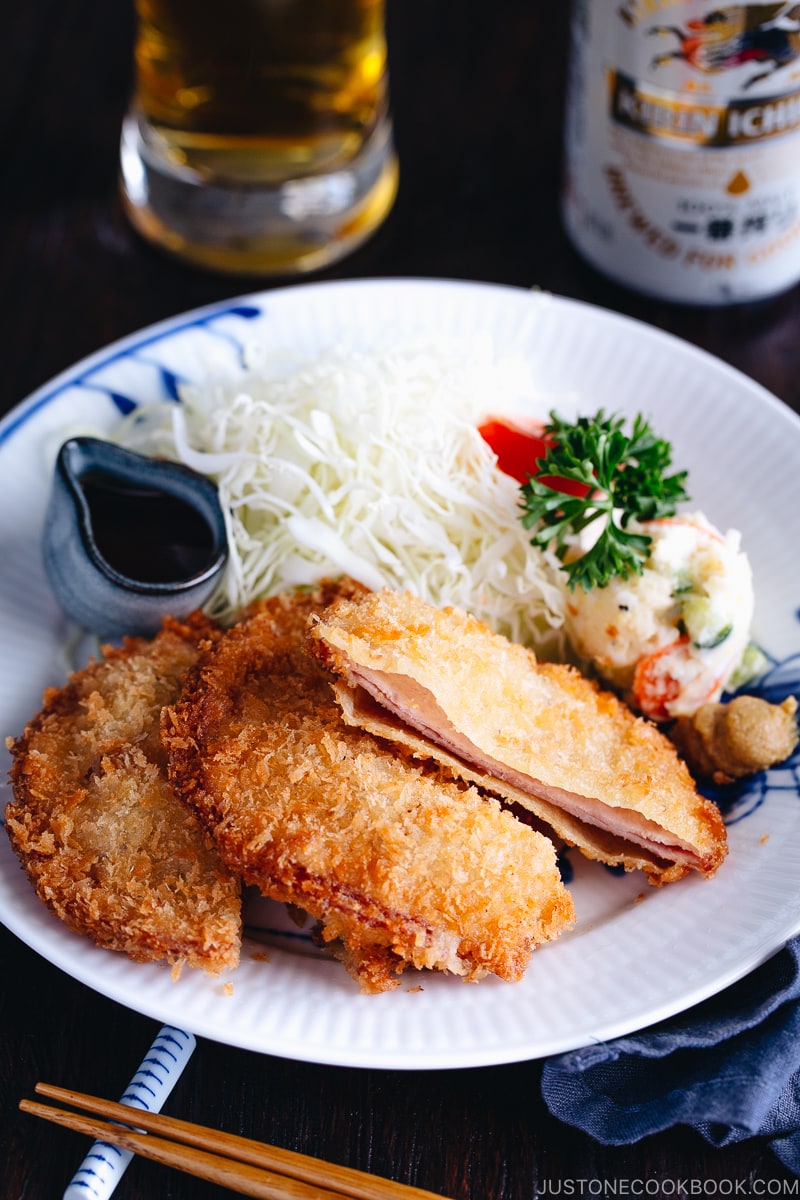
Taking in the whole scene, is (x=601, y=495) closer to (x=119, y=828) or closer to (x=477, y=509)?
(x=477, y=509)

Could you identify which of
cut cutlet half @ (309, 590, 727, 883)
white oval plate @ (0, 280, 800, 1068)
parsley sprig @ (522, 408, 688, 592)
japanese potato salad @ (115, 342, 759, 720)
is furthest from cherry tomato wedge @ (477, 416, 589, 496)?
cut cutlet half @ (309, 590, 727, 883)

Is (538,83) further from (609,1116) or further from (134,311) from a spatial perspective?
(609,1116)

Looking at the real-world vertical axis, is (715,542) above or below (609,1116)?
above

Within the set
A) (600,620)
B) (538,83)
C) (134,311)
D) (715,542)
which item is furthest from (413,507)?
(538,83)

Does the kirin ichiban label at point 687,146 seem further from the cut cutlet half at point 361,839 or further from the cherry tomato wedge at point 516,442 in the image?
the cut cutlet half at point 361,839

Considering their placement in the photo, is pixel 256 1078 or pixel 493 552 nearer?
pixel 256 1078

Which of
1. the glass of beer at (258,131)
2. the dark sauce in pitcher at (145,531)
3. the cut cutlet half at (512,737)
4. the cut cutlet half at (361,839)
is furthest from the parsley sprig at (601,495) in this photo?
the glass of beer at (258,131)
